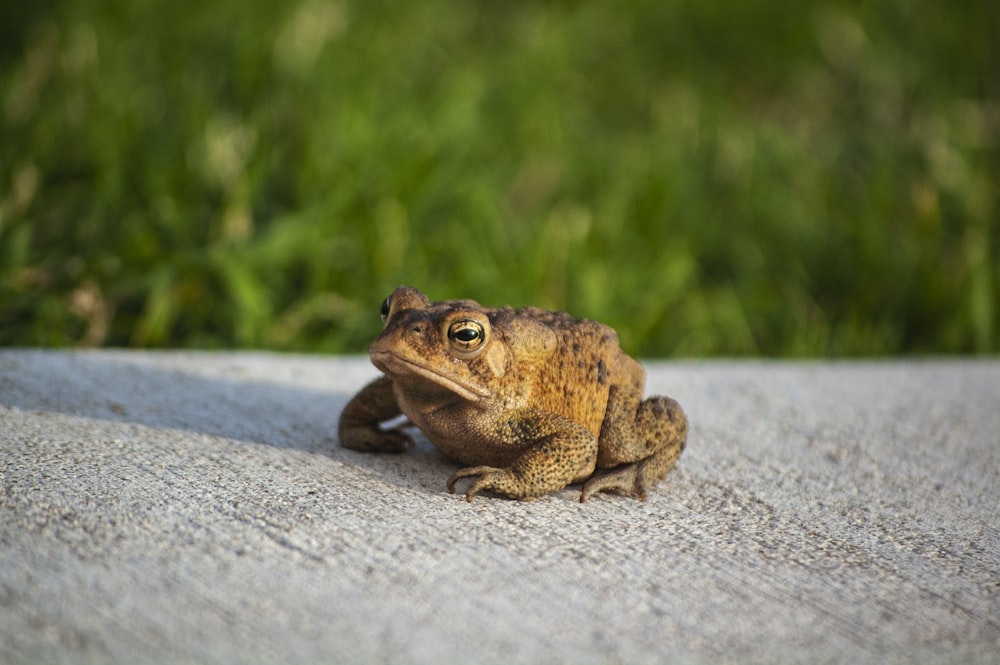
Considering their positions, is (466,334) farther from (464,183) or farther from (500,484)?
(464,183)

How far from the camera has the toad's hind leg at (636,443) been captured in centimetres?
202

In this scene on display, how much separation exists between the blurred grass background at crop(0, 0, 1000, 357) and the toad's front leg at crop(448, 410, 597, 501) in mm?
1489

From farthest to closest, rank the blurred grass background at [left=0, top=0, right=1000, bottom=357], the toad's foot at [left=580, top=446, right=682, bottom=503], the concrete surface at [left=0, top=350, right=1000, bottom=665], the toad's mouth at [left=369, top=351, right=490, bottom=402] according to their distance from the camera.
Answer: the blurred grass background at [left=0, top=0, right=1000, bottom=357]
the toad's foot at [left=580, top=446, right=682, bottom=503]
the toad's mouth at [left=369, top=351, right=490, bottom=402]
the concrete surface at [left=0, top=350, right=1000, bottom=665]

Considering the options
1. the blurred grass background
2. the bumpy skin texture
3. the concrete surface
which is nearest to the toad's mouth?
the bumpy skin texture

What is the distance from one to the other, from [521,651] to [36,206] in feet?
9.00

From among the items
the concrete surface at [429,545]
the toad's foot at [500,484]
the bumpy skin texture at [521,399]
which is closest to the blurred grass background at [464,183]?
the concrete surface at [429,545]

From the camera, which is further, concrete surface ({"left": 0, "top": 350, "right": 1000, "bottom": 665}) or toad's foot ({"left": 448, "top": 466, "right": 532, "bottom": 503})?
toad's foot ({"left": 448, "top": 466, "right": 532, "bottom": 503})

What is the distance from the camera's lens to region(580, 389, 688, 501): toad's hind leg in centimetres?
202

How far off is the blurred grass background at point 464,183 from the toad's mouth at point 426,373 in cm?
143

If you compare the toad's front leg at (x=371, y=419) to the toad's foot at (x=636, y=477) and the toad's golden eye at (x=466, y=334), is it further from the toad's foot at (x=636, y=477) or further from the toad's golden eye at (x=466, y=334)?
the toad's foot at (x=636, y=477)

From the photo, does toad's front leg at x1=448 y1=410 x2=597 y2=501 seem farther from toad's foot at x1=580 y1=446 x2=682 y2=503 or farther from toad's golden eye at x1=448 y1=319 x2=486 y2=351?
toad's golden eye at x1=448 y1=319 x2=486 y2=351

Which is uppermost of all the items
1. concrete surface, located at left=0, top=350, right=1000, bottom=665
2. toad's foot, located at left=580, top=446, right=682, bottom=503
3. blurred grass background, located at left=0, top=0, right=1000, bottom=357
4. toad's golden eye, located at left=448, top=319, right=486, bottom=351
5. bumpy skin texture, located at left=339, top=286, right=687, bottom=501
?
blurred grass background, located at left=0, top=0, right=1000, bottom=357

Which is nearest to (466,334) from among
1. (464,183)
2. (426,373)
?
(426,373)

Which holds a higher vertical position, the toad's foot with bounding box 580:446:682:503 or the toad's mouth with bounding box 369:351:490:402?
the toad's mouth with bounding box 369:351:490:402
